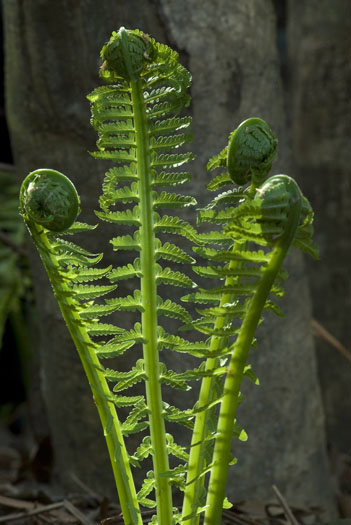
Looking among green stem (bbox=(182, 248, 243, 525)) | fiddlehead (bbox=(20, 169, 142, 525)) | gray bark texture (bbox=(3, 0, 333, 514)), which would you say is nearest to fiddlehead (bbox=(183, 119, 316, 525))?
green stem (bbox=(182, 248, 243, 525))

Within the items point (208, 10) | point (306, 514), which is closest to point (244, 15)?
point (208, 10)

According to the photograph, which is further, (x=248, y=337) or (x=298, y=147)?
(x=298, y=147)

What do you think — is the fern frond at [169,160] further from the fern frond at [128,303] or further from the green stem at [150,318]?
the fern frond at [128,303]

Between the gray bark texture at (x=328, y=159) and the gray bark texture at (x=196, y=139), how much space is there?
67 centimetres

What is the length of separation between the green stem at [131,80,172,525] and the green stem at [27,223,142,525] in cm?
4

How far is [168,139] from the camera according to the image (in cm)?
85

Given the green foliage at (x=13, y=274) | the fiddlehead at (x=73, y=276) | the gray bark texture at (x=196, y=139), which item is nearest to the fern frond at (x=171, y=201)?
the fiddlehead at (x=73, y=276)

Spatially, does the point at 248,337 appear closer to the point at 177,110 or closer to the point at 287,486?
the point at 177,110

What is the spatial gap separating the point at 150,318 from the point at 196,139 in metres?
0.67

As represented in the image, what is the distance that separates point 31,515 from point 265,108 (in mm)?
1050

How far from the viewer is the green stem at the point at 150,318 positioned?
2.82 ft

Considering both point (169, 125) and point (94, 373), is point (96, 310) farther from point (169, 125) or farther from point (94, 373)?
point (169, 125)

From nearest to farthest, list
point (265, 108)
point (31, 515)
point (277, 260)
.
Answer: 1. point (277, 260)
2. point (31, 515)
3. point (265, 108)

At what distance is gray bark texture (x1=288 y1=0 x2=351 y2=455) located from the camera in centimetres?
224
